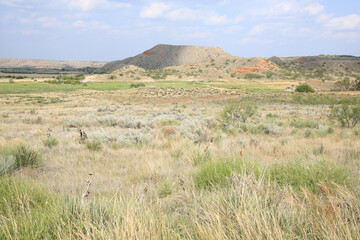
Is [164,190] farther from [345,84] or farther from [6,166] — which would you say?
[345,84]

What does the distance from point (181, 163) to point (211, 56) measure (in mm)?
137388

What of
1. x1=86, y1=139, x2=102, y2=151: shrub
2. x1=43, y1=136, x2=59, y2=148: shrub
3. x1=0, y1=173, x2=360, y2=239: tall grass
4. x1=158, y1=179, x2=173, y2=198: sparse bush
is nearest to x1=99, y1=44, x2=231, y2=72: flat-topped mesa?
x1=43, y1=136, x2=59, y2=148: shrub

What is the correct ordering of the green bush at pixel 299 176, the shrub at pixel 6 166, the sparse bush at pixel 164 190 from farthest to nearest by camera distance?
the shrub at pixel 6 166
the sparse bush at pixel 164 190
the green bush at pixel 299 176

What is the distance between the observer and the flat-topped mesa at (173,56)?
134 meters

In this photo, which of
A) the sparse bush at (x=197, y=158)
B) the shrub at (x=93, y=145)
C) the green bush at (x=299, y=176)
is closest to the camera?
the green bush at (x=299, y=176)

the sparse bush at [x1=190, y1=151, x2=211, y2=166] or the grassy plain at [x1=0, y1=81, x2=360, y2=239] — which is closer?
the grassy plain at [x1=0, y1=81, x2=360, y2=239]

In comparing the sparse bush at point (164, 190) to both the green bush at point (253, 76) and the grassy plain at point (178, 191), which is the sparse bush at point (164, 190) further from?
the green bush at point (253, 76)

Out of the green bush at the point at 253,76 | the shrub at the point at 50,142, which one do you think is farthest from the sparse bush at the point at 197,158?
the green bush at the point at 253,76

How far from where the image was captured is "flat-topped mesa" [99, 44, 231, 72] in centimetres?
13375

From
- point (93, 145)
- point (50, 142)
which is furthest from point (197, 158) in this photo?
point (50, 142)

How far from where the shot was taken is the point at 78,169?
5.61 metres

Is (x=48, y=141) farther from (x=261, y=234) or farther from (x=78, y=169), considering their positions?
(x=261, y=234)

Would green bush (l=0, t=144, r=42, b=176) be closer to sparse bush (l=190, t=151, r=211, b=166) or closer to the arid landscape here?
the arid landscape

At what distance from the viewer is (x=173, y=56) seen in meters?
138
